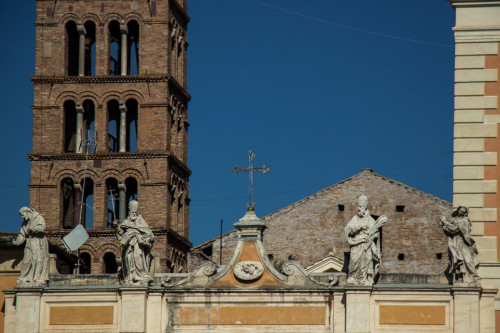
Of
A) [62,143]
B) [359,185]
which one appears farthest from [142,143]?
[359,185]

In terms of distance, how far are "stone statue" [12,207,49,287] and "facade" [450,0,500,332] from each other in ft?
32.3

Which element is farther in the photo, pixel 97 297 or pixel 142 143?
pixel 142 143

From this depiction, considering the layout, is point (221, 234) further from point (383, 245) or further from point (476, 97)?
point (476, 97)

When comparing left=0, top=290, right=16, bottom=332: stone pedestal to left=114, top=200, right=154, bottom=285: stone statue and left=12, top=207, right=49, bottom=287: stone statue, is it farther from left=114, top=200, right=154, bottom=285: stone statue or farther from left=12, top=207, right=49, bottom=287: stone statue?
left=114, top=200, right=154, bottom=285: stone statue

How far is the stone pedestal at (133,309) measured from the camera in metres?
36.3

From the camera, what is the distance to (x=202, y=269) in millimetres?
36656

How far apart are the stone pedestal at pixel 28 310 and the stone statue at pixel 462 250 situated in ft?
31.8

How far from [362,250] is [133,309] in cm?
556

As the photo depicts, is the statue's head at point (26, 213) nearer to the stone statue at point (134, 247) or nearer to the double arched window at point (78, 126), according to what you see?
the stone statue at point (134, 247)

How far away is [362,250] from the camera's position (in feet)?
117

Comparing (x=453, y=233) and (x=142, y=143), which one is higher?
(x=142, y=143)

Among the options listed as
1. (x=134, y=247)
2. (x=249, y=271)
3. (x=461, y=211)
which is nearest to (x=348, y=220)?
(x=249, y=271)

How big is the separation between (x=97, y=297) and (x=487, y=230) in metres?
9.32

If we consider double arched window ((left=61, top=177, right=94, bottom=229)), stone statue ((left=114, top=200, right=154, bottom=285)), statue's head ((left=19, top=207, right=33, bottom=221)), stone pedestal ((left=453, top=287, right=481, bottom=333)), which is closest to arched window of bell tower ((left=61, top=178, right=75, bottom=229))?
double arched window ((left=61, top=177, right=94, bottom=229))
